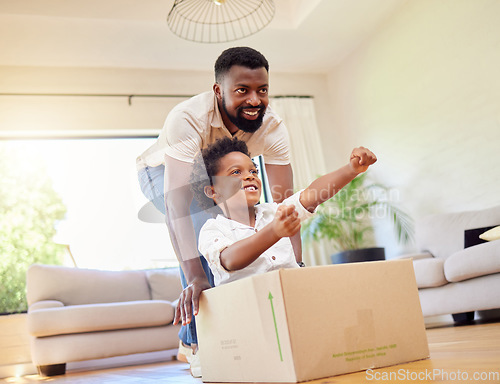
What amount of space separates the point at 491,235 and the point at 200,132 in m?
1.84

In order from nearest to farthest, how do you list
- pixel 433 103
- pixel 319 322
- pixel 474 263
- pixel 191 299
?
1. pixel 319 322
2. pixel 191 299
3. pixel 474 263
4. pixel 433 103

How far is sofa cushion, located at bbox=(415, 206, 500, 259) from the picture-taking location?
10.7 ft

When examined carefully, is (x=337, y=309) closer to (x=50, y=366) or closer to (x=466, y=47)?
(x=50, y=366)

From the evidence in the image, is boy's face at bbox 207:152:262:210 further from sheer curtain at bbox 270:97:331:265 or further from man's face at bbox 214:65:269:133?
sheer curtain at bbox 270:97:331:265

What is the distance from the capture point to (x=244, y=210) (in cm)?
136

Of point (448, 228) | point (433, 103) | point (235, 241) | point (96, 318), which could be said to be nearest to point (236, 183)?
point (235, 241)

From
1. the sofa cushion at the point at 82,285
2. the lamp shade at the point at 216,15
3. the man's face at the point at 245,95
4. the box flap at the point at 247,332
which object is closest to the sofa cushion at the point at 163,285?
the sofa cushion at the point at 82,285

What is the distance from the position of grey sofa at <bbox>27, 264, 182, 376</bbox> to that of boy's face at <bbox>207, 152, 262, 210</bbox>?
2134mm

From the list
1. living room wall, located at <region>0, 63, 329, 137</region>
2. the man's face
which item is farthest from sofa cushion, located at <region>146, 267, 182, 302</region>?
the man's face

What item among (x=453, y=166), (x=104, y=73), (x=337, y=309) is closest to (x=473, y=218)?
(x=453, y=166)

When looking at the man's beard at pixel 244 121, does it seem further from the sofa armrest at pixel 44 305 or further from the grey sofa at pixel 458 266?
the sofa armrest at pixel 44 305

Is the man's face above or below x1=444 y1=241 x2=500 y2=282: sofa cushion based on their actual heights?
above

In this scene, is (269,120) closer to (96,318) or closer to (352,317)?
(352,317)

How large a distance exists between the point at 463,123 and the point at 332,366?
317 centimetres
